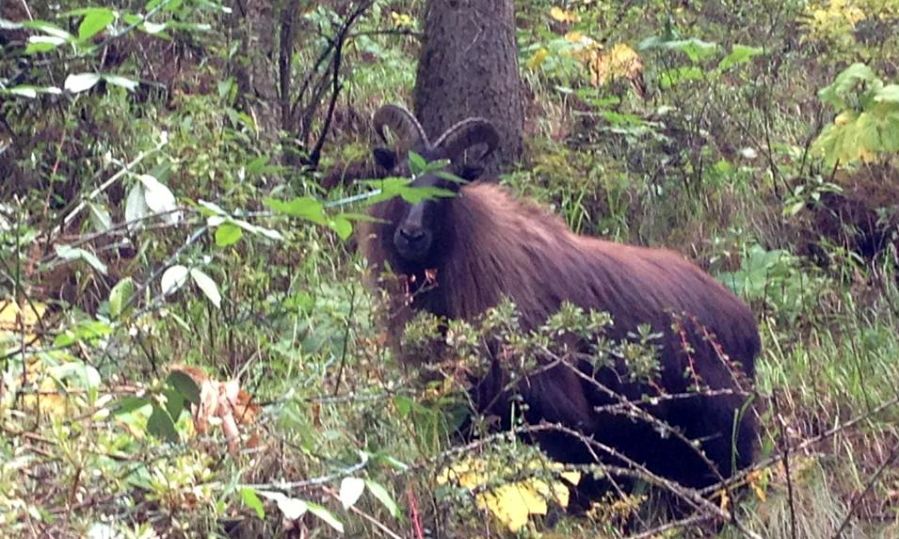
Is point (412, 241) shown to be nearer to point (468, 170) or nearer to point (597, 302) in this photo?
point (468, 170)

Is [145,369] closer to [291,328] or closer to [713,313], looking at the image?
[291,328]

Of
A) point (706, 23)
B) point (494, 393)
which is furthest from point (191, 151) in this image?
point (706, 23)

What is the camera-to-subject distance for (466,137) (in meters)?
7.79

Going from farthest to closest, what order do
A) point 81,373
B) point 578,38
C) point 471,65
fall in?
point 578,38
point 471,65
point 81,373

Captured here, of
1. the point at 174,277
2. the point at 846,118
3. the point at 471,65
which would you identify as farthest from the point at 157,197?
the point at 471,65

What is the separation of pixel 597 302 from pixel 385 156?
4.72 ft

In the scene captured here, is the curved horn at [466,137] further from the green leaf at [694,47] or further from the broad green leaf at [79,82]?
the broad green leaf at [79,82]

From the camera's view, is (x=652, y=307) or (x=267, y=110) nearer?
(x=652, y=307)

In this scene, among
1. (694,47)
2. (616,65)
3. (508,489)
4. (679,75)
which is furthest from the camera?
(616,65)

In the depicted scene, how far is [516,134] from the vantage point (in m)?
9.77

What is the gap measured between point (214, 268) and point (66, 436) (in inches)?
147

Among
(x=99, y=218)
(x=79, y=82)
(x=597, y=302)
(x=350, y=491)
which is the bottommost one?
(x=597, y=302)

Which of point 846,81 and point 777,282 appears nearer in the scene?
point 846,81

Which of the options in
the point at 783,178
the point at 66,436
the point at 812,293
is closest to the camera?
the point at 66,436
